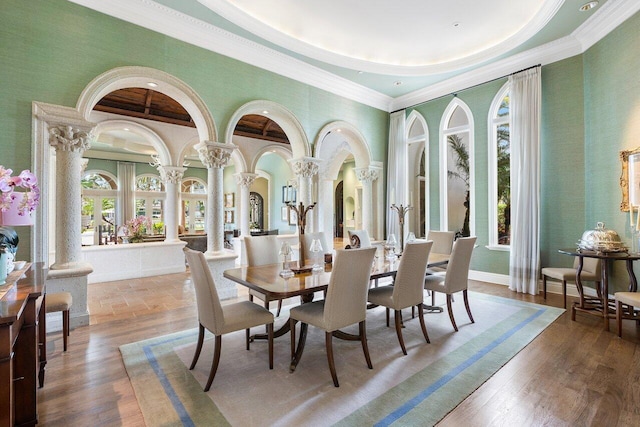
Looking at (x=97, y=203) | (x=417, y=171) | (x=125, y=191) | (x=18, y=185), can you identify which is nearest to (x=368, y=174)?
(x=417, y=171)

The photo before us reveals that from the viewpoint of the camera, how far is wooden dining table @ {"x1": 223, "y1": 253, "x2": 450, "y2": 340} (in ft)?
7.63

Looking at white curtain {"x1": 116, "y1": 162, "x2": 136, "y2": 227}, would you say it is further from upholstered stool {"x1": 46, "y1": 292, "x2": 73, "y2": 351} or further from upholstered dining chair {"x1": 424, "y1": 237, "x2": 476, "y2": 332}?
upholstered dining chair {"x1": 424, "y1": 237, "x2": 476, "y2": 332}

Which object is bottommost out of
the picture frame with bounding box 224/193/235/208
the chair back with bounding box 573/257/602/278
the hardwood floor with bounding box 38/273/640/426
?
the hardwood floor with bounding box 38/273/640/426

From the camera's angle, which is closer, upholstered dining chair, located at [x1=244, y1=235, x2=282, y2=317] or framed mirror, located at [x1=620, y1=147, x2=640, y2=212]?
upholstered dining chair, located at [x1=244, y1=235, x2=282, y2=317]

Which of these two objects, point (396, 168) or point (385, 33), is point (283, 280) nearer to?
point (385, 33)

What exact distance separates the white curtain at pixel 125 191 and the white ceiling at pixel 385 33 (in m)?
8.68

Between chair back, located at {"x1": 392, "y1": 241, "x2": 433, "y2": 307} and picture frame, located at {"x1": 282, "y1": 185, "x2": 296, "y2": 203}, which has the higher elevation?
picture frame, located at {"x1": 282, "y1": 185, "x2": 296, "y2": 203}

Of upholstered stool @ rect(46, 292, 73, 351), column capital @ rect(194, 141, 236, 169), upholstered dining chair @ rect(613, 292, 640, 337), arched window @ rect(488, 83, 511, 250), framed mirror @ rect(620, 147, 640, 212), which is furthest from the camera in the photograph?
arched window @ rect(488, 83, 511, 250)

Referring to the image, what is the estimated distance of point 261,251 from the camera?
3.64m

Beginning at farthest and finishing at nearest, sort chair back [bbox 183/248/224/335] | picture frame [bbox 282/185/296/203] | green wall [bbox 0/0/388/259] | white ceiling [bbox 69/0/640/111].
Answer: picture frame [bbox 282/185/296/203]
white ceiling [bbox 69/0/640/111]
green wall [bbox 0/0/388/259]
chair back [bbox 183/248/224/335]

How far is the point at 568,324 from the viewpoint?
11.5ft

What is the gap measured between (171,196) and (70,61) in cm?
380

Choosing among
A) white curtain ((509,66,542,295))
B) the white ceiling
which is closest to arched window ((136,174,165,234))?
the white ceiling

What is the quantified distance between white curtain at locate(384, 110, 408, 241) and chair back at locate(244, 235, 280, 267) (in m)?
Answer: 3.66
